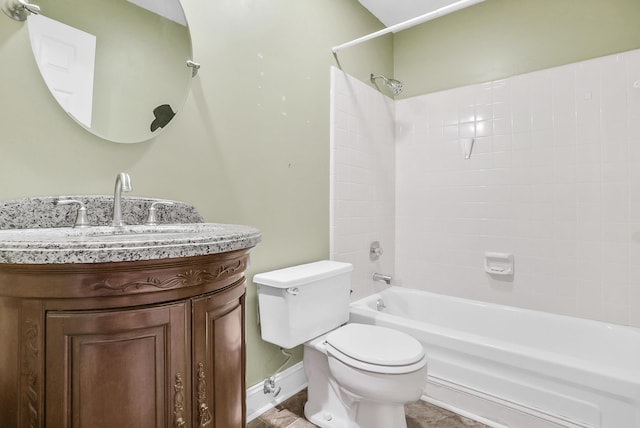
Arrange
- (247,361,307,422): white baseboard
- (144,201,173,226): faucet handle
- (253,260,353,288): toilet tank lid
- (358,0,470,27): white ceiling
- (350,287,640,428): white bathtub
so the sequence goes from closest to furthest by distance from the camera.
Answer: (144,201,173,226): faucet handle → (350,287,640,428): white bathtub → (253,260,353,288): toilet tank lid → (247,361,307,422): white baseboard → (358,0,470,27): white ceiling

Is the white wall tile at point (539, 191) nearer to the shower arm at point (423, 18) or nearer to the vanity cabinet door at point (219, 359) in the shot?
the shower arm at point (423, 18)

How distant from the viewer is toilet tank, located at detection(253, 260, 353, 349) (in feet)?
5.30

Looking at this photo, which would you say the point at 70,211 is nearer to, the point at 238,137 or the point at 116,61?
the point at 116,61

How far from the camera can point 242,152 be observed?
167 cm

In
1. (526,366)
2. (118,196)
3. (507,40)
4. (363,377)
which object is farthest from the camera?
(507,40)

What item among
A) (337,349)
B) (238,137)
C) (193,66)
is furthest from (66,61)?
(337,349)

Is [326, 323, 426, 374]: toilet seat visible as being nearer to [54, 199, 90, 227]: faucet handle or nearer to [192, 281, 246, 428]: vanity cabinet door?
[192, 281, 246, 428]: vanity cabinet door

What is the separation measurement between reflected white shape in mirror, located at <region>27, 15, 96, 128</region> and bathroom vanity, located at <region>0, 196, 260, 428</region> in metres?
0.60

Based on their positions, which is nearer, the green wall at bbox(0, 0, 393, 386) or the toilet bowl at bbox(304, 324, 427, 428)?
the green wall at bbox(0, 0, 393, 386)

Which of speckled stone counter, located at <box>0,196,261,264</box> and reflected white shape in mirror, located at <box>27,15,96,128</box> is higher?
reflected white shape in mirror, located at <box>27,15,96,128</box>

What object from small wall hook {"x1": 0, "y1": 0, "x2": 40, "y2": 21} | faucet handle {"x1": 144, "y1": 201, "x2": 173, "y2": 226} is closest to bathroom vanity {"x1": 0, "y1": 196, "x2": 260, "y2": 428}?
faucet handle {"x1": 144, "y1": 201, "x2": 173, "y2": 226}

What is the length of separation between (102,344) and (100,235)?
1.36 ft

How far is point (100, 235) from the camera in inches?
38.9

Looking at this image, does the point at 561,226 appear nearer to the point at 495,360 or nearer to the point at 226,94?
the point at 495,360
